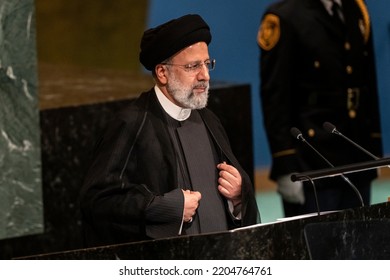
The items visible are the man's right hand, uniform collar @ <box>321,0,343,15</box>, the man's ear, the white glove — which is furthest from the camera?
uniform collar @ <box>321,0,343,15</box>

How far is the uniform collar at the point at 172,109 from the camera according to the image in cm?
511

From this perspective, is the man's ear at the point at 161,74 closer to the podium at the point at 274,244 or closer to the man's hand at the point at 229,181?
the man's hand at the point at 229,181

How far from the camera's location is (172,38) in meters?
5.04

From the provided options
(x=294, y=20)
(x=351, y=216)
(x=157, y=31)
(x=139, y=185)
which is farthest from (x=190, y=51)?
(x=294, y=20)

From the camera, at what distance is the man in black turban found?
491 cm

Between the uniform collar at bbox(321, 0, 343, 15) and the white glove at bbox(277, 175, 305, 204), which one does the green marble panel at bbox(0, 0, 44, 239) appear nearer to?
the white glove at bbox(277, 175, 305, 204)

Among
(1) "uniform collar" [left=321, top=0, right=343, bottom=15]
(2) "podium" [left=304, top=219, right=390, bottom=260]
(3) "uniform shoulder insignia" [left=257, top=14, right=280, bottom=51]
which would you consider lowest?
(2) "podium" [left=304, top=219, right=390, bottom=260]

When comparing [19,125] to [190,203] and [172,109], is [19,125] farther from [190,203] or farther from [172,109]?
[190,203]

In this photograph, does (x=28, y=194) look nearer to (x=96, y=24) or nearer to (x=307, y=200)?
(x=307, y=200)

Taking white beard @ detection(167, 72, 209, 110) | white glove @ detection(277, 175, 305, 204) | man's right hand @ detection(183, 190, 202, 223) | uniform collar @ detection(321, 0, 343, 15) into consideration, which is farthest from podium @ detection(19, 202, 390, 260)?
uniform collar @ detection(321, 0, 343, 15)

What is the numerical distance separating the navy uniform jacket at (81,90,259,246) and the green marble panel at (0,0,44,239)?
1388 millimetres

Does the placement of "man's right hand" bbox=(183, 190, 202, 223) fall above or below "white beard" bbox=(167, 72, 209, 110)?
below

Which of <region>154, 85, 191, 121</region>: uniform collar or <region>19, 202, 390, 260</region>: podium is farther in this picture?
<region>154, 85, 191, 121</region>: uniform collar
